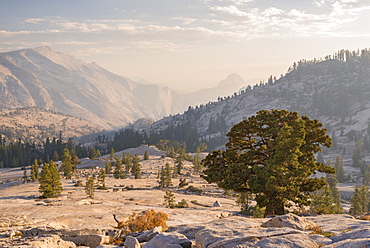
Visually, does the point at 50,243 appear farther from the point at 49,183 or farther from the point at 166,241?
the point at 49,183

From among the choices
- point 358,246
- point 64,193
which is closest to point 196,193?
point 64,193

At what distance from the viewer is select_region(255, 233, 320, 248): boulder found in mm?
14672

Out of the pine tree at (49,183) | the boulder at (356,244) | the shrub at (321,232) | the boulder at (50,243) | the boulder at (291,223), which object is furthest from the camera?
the pine tree at (49,183)

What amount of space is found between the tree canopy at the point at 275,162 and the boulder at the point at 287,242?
1630 cm

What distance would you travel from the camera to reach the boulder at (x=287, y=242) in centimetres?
1467

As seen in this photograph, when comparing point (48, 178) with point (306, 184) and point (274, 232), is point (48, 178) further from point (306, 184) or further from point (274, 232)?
point (274, 232)

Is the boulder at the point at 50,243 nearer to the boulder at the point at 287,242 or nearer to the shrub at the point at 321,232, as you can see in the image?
the boulder at the point at 287,242

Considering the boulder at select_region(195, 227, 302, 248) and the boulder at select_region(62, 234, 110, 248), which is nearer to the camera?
the boulder at select_region(195, 227, 302, 248)

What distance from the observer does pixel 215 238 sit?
1684 centimetres

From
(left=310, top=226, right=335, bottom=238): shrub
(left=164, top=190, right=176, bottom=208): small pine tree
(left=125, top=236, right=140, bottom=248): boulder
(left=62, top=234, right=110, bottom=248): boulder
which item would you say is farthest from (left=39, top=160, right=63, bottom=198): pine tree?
(left=310, top=226, right=335, bottom=238): shrub

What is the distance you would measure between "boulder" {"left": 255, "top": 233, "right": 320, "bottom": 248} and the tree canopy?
16302mm

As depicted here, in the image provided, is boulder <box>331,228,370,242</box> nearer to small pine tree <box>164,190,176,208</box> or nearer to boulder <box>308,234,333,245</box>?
boulder <box>308,234,333,245</box>

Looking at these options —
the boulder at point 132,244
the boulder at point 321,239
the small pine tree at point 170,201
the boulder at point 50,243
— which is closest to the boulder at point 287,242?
the boulder at point 321,239

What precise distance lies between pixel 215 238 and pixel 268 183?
1643cm
